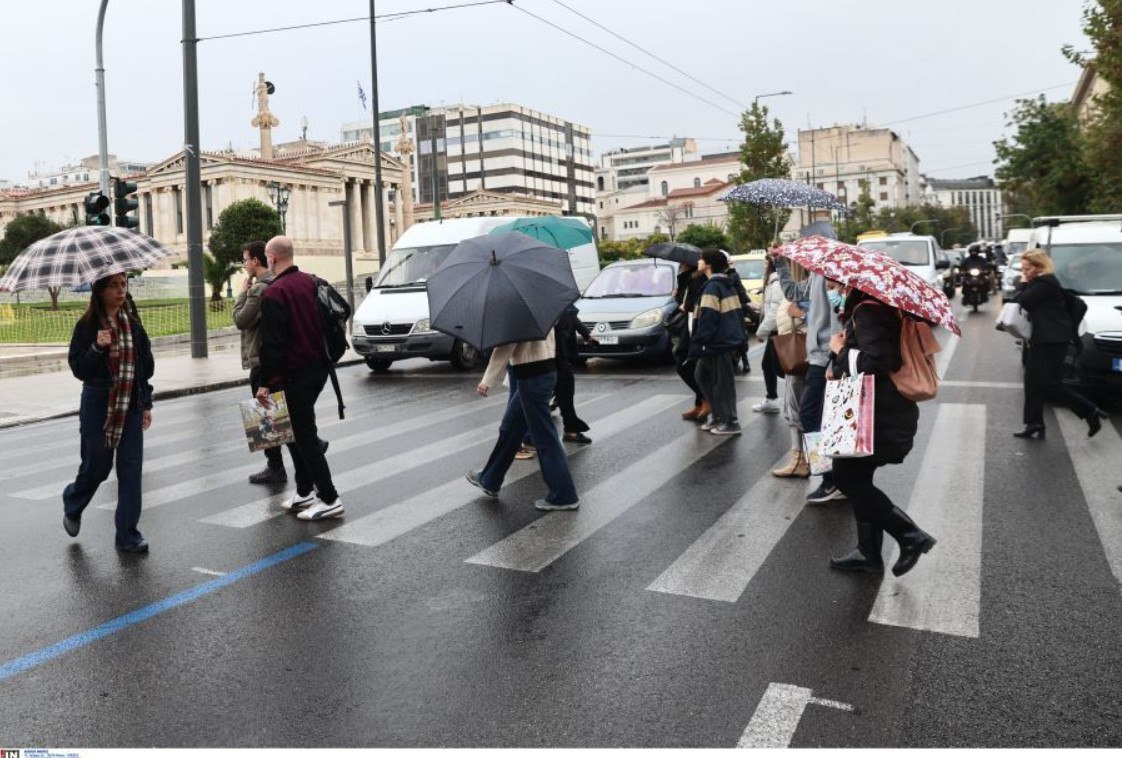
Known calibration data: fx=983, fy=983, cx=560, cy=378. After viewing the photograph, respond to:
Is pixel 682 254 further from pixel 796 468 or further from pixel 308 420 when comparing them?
pixel 308 420

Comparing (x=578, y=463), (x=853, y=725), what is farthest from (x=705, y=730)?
(x=578, y=463)

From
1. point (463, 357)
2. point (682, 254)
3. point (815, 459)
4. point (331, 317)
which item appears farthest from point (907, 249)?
point (331, 317)

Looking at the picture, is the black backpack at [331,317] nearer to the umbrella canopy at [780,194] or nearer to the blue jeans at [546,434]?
the blue jeans at [546,434]

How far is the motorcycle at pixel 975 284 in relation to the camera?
27.9 m

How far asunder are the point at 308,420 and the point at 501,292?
4.99 ft

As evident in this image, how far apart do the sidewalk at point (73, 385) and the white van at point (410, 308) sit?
221 cm

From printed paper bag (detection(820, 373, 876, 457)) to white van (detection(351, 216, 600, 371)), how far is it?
10115 millimetres

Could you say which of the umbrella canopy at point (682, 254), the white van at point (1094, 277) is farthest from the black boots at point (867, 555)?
the white van at point (1094, 277)

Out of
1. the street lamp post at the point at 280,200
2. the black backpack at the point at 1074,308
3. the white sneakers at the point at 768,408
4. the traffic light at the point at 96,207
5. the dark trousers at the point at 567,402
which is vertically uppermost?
the street lamp post at the point at 280,200

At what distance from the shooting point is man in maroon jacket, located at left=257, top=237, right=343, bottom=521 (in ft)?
20.5

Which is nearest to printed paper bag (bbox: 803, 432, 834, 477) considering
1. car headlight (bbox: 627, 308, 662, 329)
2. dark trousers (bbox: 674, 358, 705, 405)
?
dark trousers (bbox: 674, 358, 705, 405)

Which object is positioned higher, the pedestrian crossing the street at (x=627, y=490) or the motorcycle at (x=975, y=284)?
the motorcycle at (x=975, y=284)

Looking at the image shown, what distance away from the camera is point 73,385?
1650cm

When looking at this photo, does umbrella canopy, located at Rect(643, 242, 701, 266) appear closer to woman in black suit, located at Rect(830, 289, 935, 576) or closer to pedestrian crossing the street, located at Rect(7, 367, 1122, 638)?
pedestrian crossing the street, located at Rect(7, 367, 1122, 638)
